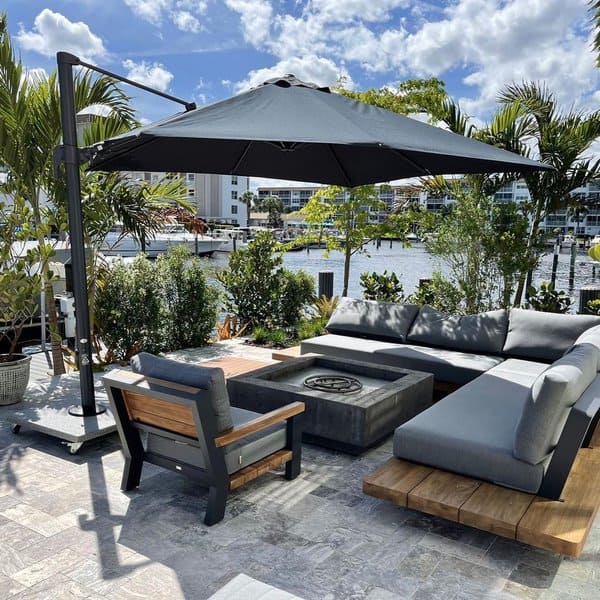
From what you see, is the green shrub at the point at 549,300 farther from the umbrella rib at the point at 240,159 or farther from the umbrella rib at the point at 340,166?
the umbrella rib at the point at 240,159

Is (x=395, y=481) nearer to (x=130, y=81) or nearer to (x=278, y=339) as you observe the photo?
(x=130, y=81)

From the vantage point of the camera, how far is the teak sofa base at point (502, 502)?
2.40 meters

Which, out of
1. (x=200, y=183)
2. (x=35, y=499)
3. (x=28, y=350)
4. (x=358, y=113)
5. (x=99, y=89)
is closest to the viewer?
(x=35, y=499)

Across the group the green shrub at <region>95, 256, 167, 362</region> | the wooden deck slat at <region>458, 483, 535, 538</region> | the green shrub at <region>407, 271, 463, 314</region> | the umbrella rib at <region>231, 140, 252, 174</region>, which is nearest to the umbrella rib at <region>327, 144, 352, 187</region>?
the umbrella rib at <region>231, 140, 252, 174</region>

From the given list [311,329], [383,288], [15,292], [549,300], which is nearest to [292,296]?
[311,329]

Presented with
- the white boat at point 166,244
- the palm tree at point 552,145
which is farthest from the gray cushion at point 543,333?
the white boat at point 166,244

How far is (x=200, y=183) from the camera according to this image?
56.5 m

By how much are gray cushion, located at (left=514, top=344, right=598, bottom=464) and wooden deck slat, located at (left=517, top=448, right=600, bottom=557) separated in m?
0.22

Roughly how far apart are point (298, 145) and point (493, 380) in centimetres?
264

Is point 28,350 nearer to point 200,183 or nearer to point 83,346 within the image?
point 83,346

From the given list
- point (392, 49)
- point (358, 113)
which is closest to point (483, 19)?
point (392, 49)

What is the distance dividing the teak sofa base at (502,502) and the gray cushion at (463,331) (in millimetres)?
2421

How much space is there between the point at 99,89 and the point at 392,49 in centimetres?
576

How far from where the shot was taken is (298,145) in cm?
493
